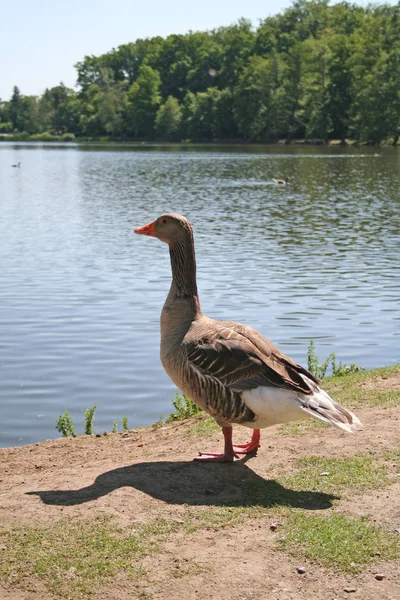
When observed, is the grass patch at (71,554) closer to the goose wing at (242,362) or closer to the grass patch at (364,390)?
the goose wing at (242,362)

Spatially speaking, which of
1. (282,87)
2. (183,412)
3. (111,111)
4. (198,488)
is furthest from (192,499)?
(111,111)

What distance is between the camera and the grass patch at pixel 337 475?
6.27 meters

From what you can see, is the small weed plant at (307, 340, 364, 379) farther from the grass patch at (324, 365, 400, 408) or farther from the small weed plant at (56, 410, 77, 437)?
the small weed plant at (56, 410, 77, 437)

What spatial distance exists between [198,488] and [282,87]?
13565cm

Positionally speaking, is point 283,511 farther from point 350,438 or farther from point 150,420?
point 150,420

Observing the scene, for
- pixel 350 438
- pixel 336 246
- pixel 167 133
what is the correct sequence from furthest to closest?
pixel 167 133
pixel 336 246
pixel 350 438

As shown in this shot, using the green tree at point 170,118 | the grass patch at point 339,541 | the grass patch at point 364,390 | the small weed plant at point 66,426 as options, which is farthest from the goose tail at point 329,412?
the green tree at point 170,118

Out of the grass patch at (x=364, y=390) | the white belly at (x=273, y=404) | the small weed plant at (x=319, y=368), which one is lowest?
the small weed plant at (x=319, y=368)

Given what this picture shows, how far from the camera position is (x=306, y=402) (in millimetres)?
6207

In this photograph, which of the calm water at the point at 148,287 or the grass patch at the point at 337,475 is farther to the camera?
the calm water at the point at 148,287

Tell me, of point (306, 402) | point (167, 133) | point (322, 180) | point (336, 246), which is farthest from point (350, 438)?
point (167, 133)

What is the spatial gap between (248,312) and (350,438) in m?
9.82

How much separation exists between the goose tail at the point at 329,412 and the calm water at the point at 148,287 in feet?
16.9

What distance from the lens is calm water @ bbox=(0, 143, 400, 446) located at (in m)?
12.7
